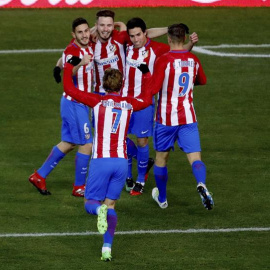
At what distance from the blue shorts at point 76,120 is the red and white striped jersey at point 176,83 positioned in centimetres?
125

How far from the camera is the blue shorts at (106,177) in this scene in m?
10.9

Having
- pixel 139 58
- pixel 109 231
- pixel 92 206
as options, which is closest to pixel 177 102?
pixel 139 58

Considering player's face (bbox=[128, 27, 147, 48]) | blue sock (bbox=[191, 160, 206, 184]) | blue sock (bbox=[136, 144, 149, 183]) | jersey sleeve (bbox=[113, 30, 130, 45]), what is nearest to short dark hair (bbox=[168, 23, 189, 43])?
player's face (bbox=[128, 27, 147, 48])

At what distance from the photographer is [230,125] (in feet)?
55.5

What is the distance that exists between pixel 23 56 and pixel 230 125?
5957mm

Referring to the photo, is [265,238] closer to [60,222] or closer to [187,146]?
[187,146]

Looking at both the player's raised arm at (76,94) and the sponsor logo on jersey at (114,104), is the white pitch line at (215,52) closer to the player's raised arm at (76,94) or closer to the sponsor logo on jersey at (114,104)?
the player's raised arm at (76,94)

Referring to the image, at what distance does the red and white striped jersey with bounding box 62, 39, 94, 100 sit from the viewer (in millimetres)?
13068

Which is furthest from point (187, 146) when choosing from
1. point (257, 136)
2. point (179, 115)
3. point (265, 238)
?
point (257, 136)

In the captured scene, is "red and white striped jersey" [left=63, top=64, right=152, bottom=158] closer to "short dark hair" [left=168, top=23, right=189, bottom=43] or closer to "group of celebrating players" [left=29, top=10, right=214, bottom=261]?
"group of celebrating players" [left=29, top=10, right=214, bottom=261]

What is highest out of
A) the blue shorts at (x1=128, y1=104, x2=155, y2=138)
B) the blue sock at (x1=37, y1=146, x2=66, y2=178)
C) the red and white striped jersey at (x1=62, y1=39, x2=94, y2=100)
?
the red and white striped jersey at (x1=62, y1=39, x2=94, y2=100)

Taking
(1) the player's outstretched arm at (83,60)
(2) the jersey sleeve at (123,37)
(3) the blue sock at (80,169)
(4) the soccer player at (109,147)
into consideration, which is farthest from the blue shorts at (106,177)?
(2) the jersey sleeve at (123,37)

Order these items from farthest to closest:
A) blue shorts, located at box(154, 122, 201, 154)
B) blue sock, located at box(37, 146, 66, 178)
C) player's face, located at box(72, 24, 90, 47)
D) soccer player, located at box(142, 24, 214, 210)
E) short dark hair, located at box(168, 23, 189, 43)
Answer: blue sock, located at box(37, 146, 66, 178) < player's face, located at box(72, 24, 90, 47) < blue shorts, located at box(154, 122, 201, 154) < soccer player, located at box(142, 24, 214, 210) < short dark hair, located at box(168, 23, 189, 43)

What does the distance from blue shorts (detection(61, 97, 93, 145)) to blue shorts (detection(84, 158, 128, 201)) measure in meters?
2.34
